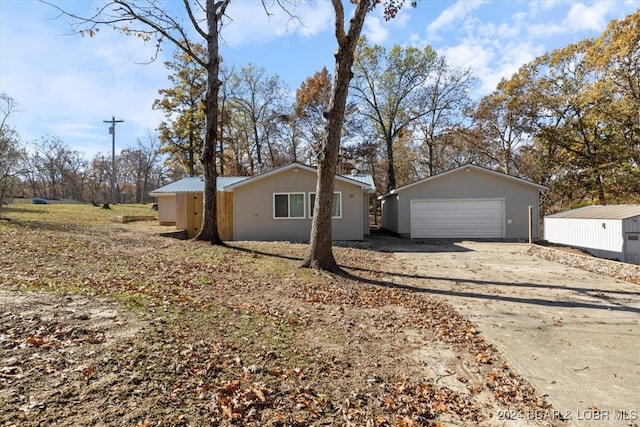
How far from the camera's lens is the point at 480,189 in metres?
17.7

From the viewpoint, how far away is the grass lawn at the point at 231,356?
271cm

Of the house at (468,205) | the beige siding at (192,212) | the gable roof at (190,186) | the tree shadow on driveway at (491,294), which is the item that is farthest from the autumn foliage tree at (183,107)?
the tree shadow on driveway at (491,294)

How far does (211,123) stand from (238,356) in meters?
9.68

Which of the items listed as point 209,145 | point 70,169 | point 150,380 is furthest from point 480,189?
point 70,169

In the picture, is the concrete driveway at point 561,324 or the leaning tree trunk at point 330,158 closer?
the concrete driveway at point 561,324

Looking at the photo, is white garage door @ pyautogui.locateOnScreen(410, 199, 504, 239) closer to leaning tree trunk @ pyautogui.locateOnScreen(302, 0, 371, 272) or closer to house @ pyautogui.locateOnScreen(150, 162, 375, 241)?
house @ pyautogui.locateOnScreen(150, 162, 375, 241)

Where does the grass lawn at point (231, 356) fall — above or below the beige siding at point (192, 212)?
below

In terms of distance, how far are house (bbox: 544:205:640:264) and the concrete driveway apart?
304 cm

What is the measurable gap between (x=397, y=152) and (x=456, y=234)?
53.2 ft

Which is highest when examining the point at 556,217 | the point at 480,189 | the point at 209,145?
the point at 209,145

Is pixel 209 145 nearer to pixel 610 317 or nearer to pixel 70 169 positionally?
pixel 610 317

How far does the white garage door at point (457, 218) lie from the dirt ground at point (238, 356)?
460 inches

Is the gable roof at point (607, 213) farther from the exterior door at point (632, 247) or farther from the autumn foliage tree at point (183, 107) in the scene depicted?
the autumn foliage tree at point (183, 107)

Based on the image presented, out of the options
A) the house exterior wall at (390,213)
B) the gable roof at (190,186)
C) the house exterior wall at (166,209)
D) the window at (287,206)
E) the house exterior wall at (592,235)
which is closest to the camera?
the house exterior wall at (592,235)
